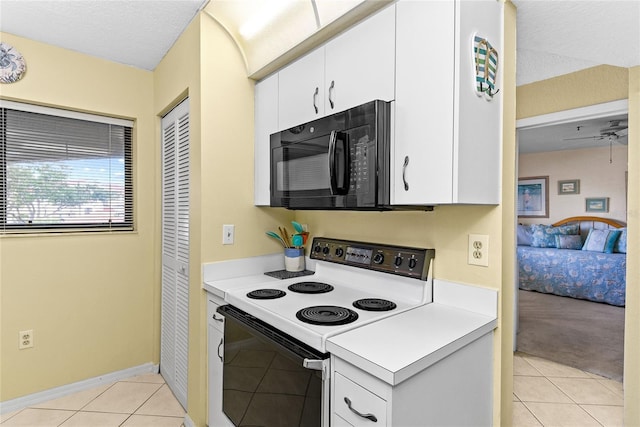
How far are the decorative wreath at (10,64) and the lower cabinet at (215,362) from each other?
181 centimetres

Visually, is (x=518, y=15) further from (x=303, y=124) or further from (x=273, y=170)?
(x=273, y=170)

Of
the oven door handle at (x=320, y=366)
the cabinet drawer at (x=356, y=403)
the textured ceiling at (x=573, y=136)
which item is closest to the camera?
the cabinet drawer at (x=356, y=403)

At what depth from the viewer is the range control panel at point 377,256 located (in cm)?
154

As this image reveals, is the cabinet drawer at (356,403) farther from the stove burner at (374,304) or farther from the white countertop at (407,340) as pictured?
the stove burner at (374,304)

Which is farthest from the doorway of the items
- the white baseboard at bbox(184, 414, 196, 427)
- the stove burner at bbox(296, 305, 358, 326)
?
the white baseboard at bbox(184, 414, 196, 427)

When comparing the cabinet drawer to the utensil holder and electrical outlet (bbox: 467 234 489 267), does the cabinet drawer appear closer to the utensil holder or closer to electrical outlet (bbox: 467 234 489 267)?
electrical outlet (bbox: 467 234 489 267)

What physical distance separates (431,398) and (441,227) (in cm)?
73

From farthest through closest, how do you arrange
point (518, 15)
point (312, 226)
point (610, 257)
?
1. point (610, 257)
2. point (312, 226)
3. point (518, 15)

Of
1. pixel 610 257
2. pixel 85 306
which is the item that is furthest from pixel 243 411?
pixel 610 257

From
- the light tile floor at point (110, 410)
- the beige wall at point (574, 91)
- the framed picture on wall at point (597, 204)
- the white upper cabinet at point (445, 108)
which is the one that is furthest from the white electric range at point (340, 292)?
the framed picture on wall at point (597, 204)

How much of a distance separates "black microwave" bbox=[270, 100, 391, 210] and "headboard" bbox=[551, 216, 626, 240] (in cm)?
558

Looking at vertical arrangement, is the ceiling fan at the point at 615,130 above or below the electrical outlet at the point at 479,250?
above

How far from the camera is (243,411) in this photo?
60.7 inches

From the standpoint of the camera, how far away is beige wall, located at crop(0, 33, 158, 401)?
84.1 inches
